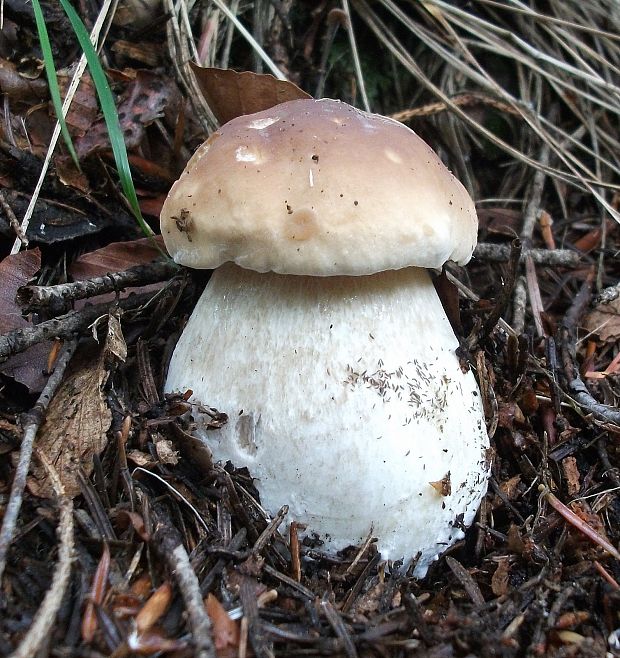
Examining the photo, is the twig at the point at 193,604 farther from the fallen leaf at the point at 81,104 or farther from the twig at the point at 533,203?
the twig at the point at 533,203

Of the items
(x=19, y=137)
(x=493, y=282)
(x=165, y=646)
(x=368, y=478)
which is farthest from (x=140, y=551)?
(x=493, y=282)

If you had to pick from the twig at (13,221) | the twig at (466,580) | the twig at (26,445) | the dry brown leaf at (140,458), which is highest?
the twig at (13,221)

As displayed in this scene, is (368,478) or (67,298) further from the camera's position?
(67,298)

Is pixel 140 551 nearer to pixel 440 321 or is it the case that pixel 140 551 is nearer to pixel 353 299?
pixel 353 299

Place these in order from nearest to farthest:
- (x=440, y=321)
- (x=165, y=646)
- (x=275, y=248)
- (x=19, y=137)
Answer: (x=165, y=646) → (x=275, y=248) → (x=440, y=321) → (x=19, y=137)

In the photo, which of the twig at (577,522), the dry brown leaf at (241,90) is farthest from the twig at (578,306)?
the dry brown leaf at (241,90)

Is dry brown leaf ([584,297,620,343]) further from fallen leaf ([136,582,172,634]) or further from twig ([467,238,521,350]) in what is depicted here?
fallen leaf ([136,582,172,634])
